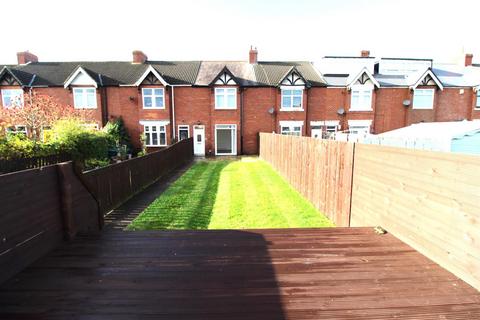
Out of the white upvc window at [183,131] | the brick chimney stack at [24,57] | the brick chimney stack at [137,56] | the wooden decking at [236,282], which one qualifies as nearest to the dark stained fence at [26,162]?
the wooden decking at [236,282]

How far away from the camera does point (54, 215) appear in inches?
139

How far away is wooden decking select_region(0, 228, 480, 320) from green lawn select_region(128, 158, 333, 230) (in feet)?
6.54

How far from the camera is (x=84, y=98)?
20.2 meters

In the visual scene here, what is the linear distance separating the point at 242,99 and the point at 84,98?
41.0 feet

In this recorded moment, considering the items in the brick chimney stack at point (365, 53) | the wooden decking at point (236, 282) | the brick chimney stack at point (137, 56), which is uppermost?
the brick chimney stack at point (365, 53)

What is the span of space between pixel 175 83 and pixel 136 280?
64.5 feet

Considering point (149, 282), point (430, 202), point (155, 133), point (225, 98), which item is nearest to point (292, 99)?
point (225, 98)

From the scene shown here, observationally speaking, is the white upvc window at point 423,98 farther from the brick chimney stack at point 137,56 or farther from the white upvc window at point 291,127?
the brick chimney stack at point 137,56

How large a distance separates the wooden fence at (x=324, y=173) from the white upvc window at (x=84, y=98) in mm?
17682

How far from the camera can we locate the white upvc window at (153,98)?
20.4 metres

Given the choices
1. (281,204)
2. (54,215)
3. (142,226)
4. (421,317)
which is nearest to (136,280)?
(54,215)

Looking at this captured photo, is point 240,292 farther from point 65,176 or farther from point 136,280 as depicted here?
point 65,176

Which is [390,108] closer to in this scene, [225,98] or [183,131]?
[225,98]

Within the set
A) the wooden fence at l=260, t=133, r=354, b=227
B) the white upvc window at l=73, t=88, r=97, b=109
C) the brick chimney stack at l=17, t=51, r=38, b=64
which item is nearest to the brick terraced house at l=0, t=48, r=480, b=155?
the white upvc window at l=73, t=88, r=97, b=109
